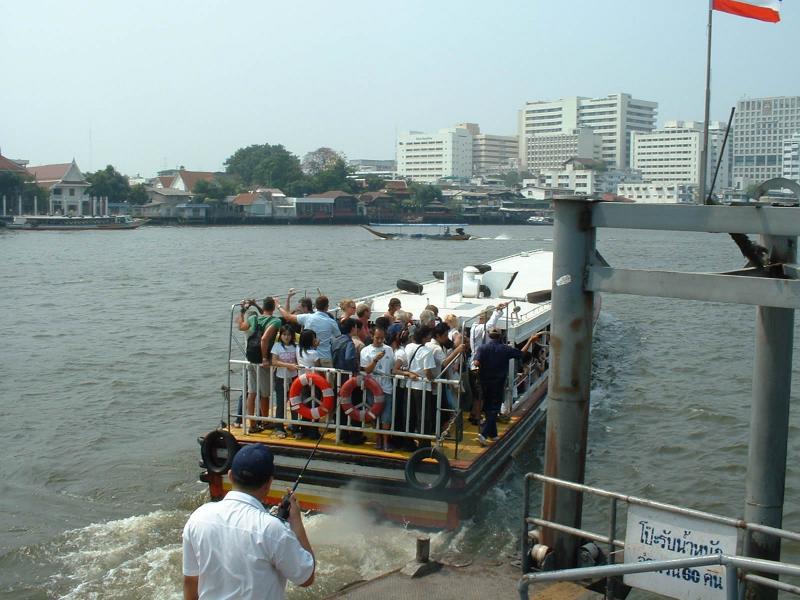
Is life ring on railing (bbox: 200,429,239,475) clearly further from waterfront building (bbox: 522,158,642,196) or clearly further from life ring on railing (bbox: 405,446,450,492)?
waterfront building (bbox: 522,158,642,196)

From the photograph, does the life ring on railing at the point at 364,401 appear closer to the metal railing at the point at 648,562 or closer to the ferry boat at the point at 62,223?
the metal railing at the point at 648,562

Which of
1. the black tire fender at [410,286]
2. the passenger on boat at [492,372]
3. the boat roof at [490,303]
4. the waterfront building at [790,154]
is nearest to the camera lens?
the passenger on boat at [492,372]

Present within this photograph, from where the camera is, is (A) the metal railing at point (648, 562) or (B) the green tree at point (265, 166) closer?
(A) the metal railing at point (648, 562)

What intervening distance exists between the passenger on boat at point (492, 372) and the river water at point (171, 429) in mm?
1175

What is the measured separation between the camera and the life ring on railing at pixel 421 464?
9.54 m

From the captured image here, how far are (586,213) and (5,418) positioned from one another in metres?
13.9

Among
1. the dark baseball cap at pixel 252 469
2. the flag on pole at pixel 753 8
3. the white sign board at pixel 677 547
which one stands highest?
the flag on pole at pixel 753 8

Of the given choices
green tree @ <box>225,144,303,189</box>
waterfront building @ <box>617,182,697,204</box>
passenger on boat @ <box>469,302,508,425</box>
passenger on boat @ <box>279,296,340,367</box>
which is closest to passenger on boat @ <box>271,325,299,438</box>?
passenger on boat @ <box>279,296,340,367</box>

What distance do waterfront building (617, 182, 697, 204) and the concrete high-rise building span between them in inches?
127

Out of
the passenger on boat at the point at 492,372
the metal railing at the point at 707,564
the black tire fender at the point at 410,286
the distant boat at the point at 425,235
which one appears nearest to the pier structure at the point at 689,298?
the metal railing at the point at 707,564

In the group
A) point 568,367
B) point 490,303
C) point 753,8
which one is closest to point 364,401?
point 568,367

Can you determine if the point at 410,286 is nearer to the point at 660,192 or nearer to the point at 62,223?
the point at 660,192

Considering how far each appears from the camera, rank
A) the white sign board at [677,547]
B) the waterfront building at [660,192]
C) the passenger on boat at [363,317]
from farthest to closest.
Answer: the waterfront building at [660,192], the passenger on boat at [363,317], the white sign board at [677,547]

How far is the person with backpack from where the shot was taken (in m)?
10.5
